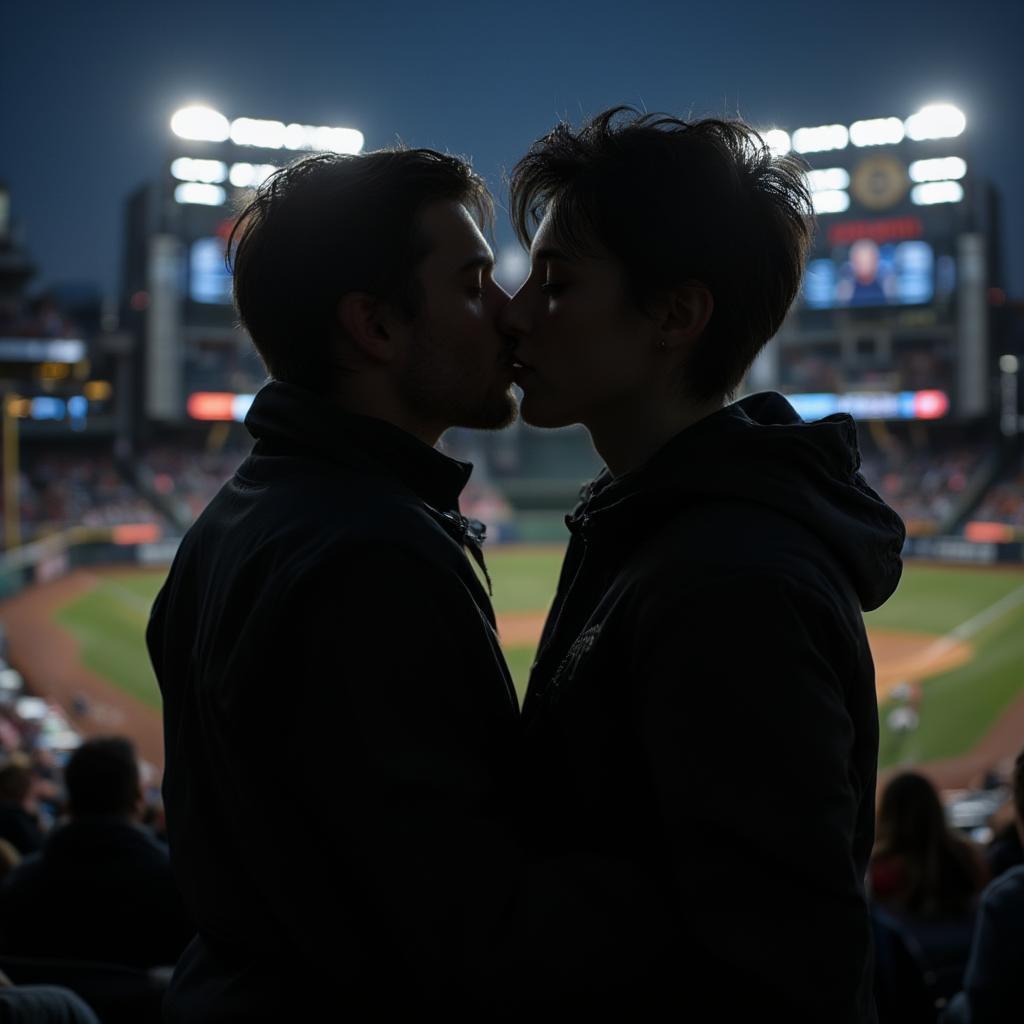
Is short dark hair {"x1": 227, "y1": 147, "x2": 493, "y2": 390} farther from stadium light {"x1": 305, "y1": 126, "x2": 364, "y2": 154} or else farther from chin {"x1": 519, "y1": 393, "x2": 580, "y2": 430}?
stadium light {"x1": 305, "y1": 126, "x2": 364, "y2": 154}

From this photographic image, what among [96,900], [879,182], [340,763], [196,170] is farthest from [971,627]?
[196,170]

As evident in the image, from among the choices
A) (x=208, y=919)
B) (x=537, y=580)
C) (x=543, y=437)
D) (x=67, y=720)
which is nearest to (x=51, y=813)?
(x=208, y=919)

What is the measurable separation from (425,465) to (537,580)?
29061 mm

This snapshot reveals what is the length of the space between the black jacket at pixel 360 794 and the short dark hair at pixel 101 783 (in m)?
2.56

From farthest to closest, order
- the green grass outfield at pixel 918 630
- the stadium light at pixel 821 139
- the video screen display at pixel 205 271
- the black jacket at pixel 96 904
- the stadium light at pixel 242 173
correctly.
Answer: the stadium light at pixel 821 139, the stadium light at pixel 242 173, the video screen display at pixel 205 271, the green grass outfield at pixel 918 630, the black jacket at pixel 96 904

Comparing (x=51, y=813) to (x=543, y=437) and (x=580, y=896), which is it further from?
(x=543, y=437)

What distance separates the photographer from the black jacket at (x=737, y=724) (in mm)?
1418

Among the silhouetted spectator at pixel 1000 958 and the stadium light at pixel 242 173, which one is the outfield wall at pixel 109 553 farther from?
the silhouetted spectator at pixel 1000 958

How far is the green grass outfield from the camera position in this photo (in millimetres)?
18172

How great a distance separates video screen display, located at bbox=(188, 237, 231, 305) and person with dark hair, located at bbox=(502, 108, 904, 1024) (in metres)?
38.9

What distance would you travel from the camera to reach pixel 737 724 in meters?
1.44

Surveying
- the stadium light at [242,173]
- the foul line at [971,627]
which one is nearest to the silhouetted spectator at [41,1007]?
the foul line at [971,627]

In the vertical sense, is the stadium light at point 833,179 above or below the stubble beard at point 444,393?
above

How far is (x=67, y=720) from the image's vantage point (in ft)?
60.1
